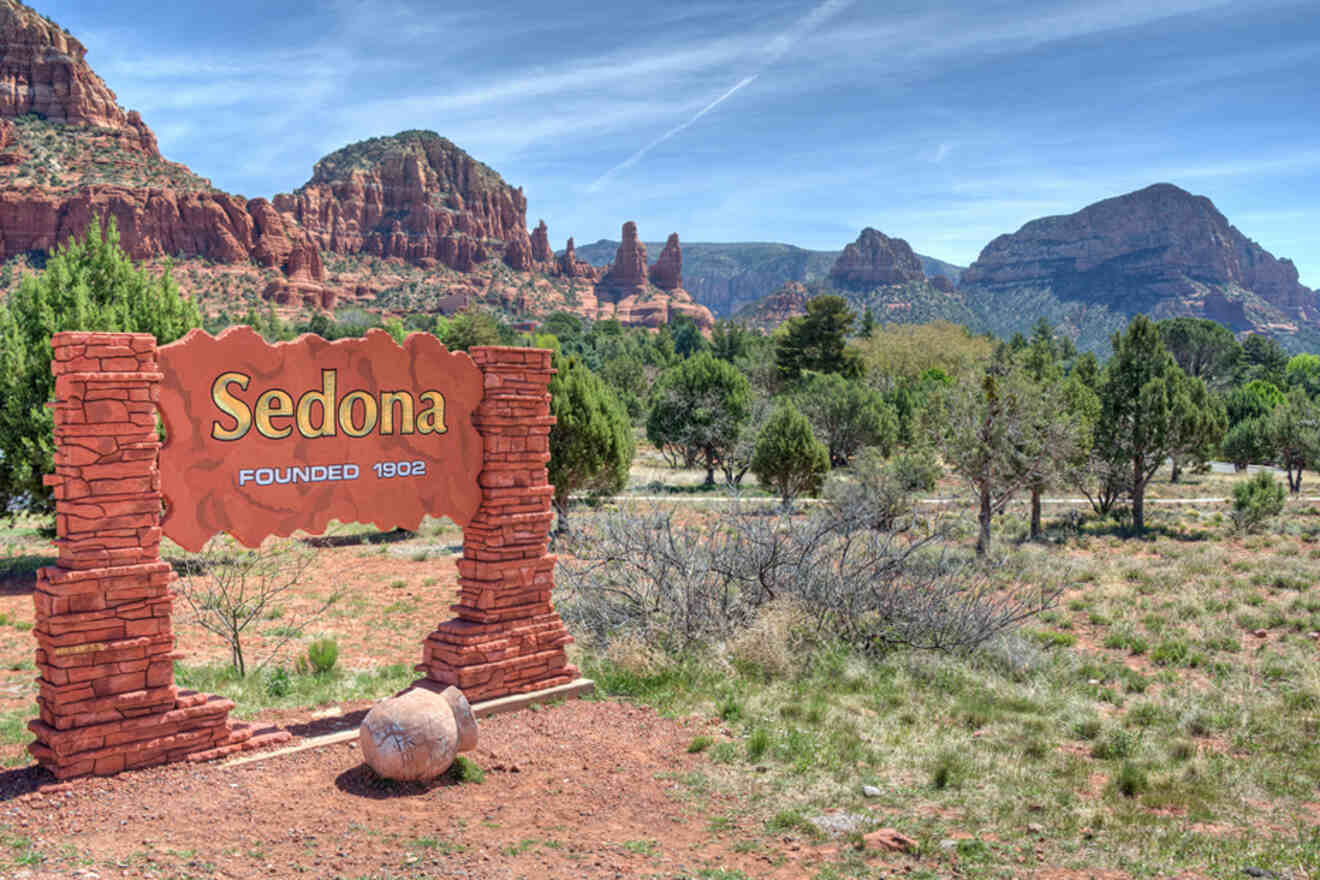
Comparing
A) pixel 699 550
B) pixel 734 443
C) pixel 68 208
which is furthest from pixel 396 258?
pixel 699 550

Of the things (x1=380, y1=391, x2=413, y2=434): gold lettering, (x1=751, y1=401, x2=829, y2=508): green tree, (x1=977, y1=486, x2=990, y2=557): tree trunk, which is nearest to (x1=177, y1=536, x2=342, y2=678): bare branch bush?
(x1=380, y1=391, x2=413, y2=434): gold lettering

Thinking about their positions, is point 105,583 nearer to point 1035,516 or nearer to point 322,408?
point 322,408

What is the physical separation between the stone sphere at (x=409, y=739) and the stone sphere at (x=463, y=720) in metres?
0.32

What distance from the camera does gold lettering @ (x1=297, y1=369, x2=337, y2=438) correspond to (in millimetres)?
7922

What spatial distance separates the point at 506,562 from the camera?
9.50 m

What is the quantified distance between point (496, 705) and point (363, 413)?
335 cm

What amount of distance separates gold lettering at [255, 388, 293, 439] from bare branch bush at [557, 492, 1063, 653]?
214 inches

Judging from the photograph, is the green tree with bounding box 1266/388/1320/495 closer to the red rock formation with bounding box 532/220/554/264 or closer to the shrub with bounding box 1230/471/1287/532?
the shrub with bounding box 1230/471/1287/532

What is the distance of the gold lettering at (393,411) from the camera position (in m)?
8.56

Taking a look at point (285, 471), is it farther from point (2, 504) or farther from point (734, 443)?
point (734, 443)

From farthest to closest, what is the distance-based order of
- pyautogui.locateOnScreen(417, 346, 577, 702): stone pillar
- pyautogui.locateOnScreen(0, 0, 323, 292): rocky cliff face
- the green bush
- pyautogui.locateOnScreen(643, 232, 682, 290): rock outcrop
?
pyautogui.locateOnScreen(643, 232, 682, 290): rock outcrop → pyautogui.locateOnScreen(0, 0, 323, 292): rocky cliff face → the green bush → pyautogui.locateOnScreen(417, 346, 577, 702): stone pillar

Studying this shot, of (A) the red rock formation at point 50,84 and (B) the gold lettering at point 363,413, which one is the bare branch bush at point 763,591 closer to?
(B) the gold lettering at point 363,413

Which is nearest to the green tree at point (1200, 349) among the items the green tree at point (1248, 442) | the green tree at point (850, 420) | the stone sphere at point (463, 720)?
the green tree at point (1248, 442)

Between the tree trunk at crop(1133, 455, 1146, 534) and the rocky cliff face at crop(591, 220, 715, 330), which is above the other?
the rocky cliff face at crop(591, 220, 715, 330)
